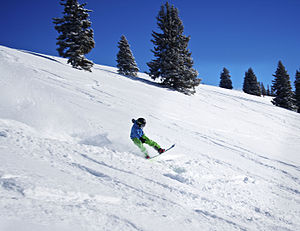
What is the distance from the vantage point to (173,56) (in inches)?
786

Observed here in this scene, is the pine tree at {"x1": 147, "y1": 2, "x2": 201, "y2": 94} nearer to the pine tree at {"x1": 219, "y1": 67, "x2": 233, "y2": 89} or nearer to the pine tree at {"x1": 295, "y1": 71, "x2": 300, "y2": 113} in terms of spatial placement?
the pine tree at {"x1": 295, "y1": 71, "x2": 300, "y2": 113}

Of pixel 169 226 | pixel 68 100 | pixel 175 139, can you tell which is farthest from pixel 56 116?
pixel 169 226

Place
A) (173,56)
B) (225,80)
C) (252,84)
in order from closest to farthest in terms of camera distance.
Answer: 1. (173,56)
2. (252,84)
3. (225,80)

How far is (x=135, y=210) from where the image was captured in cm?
249

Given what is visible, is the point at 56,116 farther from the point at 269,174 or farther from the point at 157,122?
the point at 269,174

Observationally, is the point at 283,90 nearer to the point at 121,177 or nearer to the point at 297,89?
the point at 297,89

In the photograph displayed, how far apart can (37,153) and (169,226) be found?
9.26 ft

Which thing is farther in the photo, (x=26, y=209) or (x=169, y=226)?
(x=169, y=226)

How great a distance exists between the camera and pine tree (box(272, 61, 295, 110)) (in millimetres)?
31688

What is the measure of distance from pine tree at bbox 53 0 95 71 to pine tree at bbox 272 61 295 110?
30.1m

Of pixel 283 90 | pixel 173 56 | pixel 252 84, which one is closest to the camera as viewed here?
pixel 173 56

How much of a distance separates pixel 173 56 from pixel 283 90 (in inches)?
964

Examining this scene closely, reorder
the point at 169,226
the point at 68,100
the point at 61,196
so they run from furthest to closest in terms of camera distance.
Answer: the point at 68,100
the point at 61,196
the point at 169,226

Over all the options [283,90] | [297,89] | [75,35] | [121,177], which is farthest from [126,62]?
[121,177]
